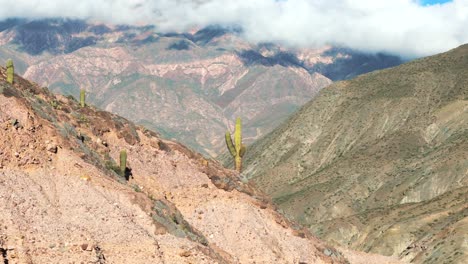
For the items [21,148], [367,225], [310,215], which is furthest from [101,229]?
[310,215]

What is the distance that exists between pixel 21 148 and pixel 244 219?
17.4 meters

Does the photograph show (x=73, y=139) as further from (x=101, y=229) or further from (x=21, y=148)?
(x=101, y=229)

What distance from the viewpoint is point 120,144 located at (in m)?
50.6

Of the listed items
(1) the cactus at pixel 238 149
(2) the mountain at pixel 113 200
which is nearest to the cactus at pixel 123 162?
(2) the mountain at pixel 113 200

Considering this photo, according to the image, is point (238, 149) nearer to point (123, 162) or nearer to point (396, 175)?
point (123, 162)

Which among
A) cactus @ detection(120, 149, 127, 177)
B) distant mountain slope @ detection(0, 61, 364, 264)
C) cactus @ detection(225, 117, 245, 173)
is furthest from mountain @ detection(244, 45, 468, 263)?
cactus @ detection(120, 149, 127, 177)

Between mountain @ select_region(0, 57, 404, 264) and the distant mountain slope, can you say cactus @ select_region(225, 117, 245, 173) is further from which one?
the distant mountain slope

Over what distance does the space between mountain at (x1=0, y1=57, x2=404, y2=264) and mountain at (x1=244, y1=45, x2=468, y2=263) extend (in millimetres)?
31378

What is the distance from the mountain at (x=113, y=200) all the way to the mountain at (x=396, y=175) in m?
31.4

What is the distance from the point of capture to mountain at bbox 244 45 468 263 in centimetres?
10581

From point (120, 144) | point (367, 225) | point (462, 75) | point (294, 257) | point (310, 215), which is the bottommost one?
point (310, 215)

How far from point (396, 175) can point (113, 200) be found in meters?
121

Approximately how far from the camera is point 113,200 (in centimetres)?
3678

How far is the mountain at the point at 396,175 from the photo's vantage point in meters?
106
